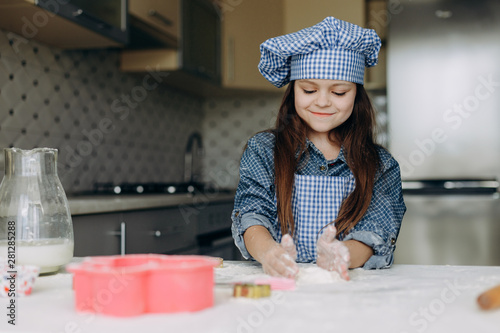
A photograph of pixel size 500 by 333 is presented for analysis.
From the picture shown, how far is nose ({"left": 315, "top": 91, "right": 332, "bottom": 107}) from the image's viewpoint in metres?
1.17

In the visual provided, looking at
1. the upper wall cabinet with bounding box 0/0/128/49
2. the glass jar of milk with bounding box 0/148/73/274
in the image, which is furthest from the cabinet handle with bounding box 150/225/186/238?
the glass jar of milk with bounding box 0/148/73/274

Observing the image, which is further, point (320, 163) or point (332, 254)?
point (320, 163)

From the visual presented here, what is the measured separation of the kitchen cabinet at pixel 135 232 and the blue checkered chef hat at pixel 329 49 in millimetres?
820

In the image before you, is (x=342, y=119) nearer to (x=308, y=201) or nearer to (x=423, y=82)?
(x=308, y=201)

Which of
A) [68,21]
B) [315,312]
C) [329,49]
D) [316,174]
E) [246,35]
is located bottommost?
[315,312]

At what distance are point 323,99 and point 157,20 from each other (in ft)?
4.93

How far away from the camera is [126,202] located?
72.3 inches

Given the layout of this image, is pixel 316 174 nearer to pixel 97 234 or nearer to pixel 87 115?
pixel 97 234

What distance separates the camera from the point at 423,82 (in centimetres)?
269

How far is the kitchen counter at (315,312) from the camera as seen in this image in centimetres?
57

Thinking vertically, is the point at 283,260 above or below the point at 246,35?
below

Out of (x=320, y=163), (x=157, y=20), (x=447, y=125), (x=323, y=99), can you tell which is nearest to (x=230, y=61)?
(x=157, y=20)

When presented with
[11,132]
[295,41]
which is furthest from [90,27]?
[295,41]

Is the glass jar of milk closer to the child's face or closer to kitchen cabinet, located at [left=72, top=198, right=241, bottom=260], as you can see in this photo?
the child's face
